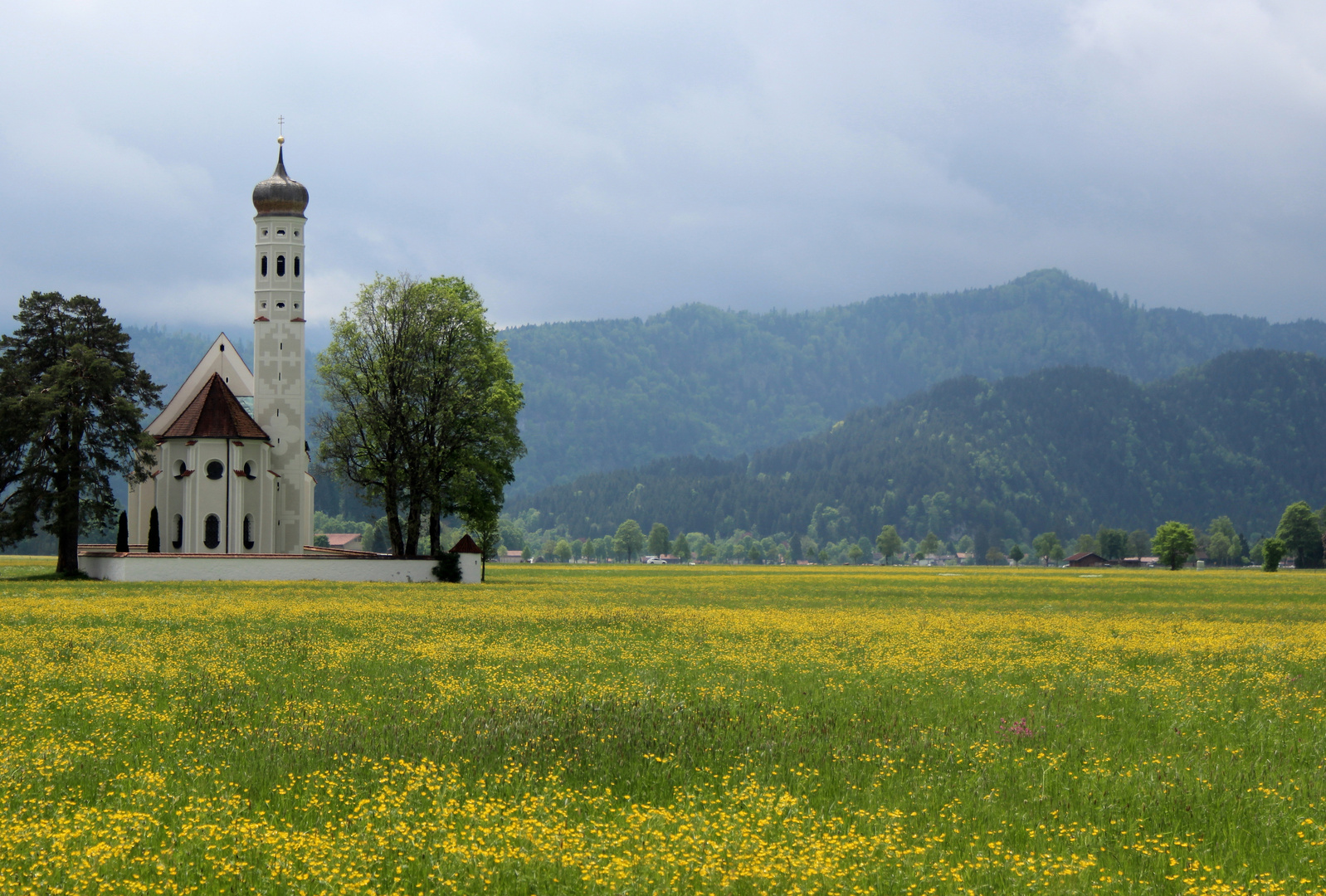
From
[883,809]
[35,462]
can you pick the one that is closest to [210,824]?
[883,809]

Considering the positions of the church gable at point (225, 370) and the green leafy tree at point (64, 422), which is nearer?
the green leafy tree at point (64, 422)

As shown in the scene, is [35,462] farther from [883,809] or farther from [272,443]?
[883,809]

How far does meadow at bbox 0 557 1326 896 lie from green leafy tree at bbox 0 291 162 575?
1256 inches

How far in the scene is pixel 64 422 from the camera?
5516cm

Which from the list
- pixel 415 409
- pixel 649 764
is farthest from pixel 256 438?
pixel 649 764

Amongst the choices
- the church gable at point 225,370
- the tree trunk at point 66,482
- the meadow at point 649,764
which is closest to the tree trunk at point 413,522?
the tree trunk at point 66,482

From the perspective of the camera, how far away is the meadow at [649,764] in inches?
358

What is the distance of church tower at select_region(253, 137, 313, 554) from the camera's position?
235 ft

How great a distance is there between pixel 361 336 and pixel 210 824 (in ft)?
190

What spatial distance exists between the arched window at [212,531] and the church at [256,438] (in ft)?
0.18

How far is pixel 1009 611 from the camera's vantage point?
137 feet

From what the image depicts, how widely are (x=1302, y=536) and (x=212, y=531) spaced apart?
15516 cm

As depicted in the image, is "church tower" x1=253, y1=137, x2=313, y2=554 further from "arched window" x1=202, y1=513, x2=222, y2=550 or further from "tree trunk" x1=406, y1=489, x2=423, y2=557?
"tree trunk" x1=406, y1=489, x2=423, y2=557

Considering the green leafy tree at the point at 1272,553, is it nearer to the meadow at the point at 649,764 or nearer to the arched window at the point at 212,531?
the meadow at the point at 649,764
